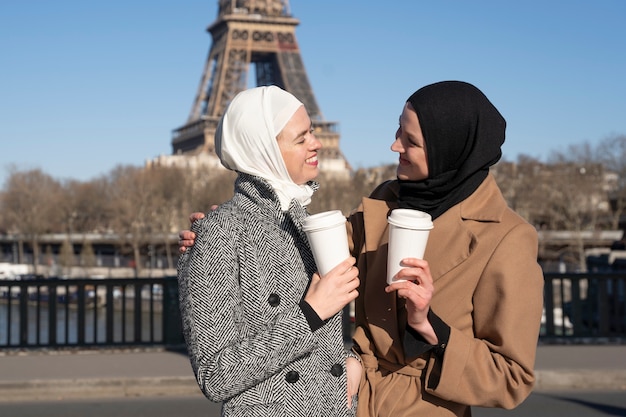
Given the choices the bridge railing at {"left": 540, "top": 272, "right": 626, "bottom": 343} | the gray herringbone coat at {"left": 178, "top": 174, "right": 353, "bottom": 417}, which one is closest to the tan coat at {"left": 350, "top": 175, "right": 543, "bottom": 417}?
the gray herringbone coat at {"left": 178, "top": 174, "right": 353, "bottom": 417}

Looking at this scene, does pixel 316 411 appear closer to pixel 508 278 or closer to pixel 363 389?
pixel 363 389

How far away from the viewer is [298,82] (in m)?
78.0

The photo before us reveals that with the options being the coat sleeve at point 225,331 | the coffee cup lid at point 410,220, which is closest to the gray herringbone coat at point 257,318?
the coat sleeve at point 225,331

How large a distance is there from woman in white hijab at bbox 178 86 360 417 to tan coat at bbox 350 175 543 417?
11 cm

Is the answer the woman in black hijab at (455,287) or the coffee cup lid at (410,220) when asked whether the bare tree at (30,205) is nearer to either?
the woman in black hijab at (455,287)

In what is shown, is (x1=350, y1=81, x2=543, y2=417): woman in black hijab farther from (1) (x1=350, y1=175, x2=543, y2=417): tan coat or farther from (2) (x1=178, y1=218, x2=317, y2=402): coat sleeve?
(2) (x1=178, y1=218, x2=317, y2=402): coat sleeve

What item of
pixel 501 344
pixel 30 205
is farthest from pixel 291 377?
pixel 30 205

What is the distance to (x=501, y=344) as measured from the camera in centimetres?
237

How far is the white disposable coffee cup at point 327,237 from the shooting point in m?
2.25

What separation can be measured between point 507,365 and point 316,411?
54cm

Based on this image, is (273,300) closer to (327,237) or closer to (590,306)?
(327,237)

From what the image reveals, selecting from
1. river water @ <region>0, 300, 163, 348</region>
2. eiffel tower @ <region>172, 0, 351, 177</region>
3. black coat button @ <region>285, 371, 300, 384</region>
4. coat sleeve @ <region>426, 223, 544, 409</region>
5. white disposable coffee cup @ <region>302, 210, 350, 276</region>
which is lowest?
river water @ <region>0, 300, 163, 348</region>

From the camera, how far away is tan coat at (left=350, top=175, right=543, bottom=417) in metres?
2.36

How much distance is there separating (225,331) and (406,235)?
568mm
